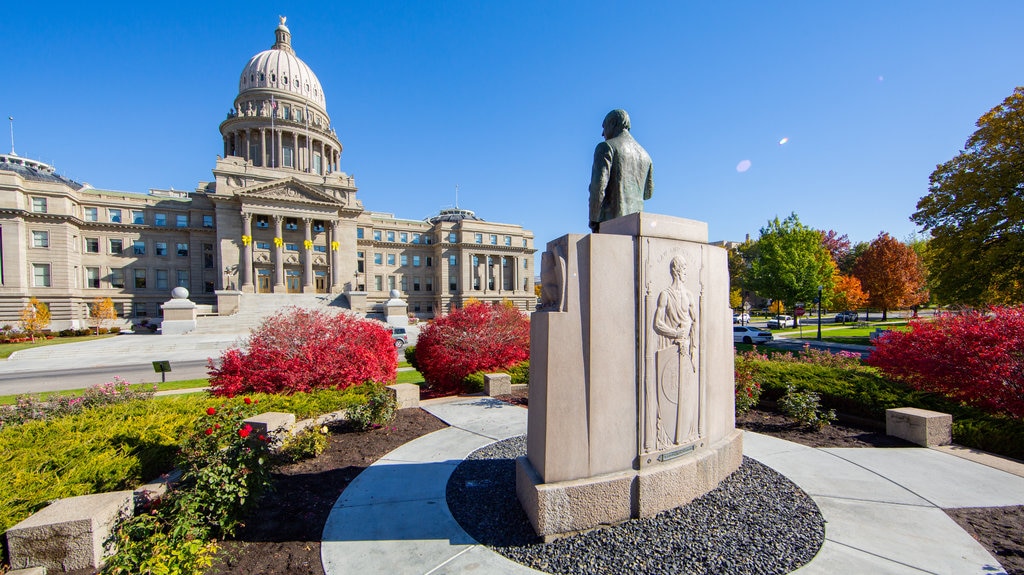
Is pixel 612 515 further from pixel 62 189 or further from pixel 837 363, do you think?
pixel 62 189

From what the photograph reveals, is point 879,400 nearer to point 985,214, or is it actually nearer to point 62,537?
point 62,537

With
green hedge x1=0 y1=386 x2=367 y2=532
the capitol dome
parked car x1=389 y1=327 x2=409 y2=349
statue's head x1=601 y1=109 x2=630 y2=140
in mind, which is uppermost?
the capitol dome

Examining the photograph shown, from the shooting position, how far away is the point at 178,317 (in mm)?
35938

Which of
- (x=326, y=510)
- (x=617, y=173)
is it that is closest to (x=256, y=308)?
(x=326, y=510)

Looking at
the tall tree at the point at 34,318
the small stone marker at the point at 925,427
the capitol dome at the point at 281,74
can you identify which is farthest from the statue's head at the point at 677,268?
the capitol dome at the point at 281,74

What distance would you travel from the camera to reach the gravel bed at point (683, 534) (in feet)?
13.2

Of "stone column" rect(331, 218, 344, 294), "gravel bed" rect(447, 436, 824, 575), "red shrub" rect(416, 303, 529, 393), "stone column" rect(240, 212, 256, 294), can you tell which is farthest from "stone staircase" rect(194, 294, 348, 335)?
"gravel bed" rect(447, 436, 824, 575)

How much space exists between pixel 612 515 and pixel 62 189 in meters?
68.7

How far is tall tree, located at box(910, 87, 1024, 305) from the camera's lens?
1983cm

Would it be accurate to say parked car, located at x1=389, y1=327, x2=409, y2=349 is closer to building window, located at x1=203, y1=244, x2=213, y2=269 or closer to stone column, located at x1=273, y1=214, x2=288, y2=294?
stone column, located at x1=273, y1=214, x2=288, y2=294

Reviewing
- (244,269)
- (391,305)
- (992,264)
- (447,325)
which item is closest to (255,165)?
(244,269)

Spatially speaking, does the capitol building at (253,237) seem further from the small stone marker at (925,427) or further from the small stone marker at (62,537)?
the small stone marker at (925,427)

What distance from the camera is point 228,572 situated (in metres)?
4.00

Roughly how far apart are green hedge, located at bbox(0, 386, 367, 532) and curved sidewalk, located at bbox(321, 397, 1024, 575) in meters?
2.99
